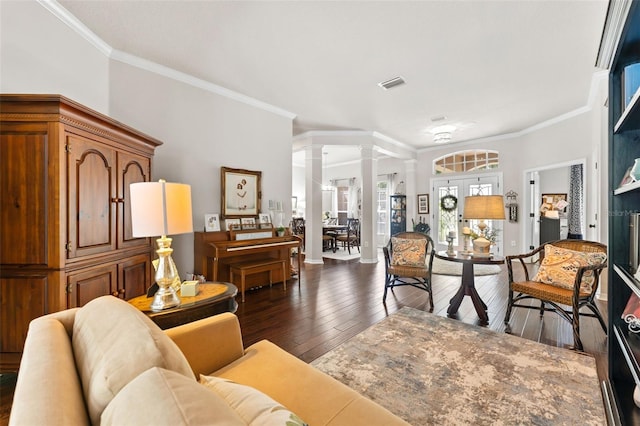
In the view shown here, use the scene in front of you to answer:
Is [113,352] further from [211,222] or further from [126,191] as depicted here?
[211,222]

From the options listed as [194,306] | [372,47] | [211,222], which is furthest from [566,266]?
[211,222]

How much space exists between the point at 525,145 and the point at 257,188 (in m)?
5.96

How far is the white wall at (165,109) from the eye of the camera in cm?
220

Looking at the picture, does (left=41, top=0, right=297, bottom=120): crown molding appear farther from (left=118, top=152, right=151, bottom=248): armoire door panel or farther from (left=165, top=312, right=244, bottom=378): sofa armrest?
(left=165, top=312, right=244, bottom=378): sofa armrest

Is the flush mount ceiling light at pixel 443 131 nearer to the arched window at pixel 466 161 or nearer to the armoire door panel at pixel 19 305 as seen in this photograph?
the arched window at pixel 466 161

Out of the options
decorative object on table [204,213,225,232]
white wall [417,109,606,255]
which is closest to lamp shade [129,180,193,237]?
decorative object on table [204,213,225,232]

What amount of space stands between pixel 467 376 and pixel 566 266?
1.59 m

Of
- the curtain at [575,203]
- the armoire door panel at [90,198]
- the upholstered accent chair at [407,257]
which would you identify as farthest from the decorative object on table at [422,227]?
the armoire door panel at [90,198]

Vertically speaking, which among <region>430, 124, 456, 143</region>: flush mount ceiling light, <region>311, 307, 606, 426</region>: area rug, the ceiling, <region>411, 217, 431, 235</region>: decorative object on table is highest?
the ceiling

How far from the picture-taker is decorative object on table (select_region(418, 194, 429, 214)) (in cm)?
755

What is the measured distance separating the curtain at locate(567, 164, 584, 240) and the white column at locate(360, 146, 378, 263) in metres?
4.67

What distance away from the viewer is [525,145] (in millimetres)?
5980

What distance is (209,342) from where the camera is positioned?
A: 4.36ft

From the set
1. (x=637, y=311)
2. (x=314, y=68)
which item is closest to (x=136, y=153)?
(x=314, y=68)
